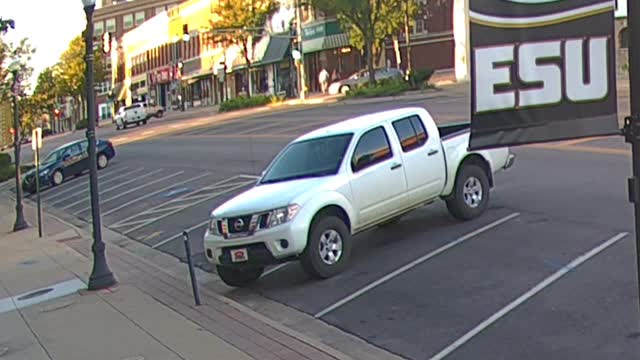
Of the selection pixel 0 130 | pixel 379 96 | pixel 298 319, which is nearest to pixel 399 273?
pixel 298 319

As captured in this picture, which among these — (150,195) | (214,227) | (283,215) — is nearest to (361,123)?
(283,215)

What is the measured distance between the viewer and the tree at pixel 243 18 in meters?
69.3

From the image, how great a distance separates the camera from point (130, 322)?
32.5 ft

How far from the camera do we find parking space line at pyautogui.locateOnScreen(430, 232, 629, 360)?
746 centimetres

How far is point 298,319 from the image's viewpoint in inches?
365

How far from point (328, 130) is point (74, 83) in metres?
93.6

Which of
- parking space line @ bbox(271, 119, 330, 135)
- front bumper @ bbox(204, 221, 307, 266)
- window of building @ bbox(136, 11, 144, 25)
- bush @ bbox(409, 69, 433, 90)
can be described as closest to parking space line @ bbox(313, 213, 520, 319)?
front bumper @ bbox(204, 221, 307, 266)

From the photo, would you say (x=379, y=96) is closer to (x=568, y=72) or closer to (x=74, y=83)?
(x=568, y=72)

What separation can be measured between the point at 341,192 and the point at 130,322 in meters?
3.06

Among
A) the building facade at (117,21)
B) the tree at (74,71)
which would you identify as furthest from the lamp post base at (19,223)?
the building facade at (117,21)

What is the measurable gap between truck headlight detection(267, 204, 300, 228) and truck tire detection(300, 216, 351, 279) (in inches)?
12.8

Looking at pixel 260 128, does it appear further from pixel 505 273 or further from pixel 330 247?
pixel 505 273

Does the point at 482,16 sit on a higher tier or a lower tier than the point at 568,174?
higher

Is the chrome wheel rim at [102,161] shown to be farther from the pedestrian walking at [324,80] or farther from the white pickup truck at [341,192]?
the pedestrian walking at [324,80]
